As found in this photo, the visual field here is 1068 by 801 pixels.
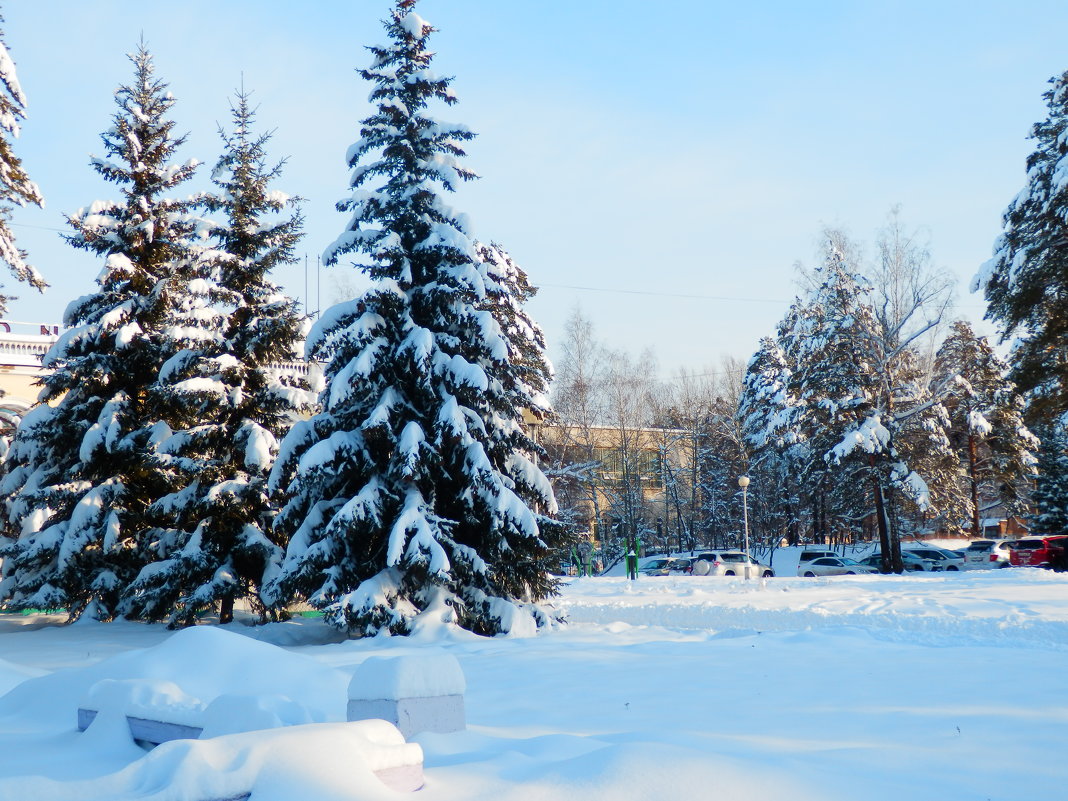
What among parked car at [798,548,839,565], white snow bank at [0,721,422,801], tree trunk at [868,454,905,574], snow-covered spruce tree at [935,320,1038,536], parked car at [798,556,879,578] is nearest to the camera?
white snow bank at [0,721,422,801]

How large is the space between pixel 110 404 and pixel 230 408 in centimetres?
332

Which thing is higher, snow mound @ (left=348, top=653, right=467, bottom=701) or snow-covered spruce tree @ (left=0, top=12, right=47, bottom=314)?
snow-covered spruce tree @ (left=0, top=12, right=47, bottom=314)

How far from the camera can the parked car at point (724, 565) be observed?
3730cm

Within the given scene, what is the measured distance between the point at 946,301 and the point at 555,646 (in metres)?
29.6

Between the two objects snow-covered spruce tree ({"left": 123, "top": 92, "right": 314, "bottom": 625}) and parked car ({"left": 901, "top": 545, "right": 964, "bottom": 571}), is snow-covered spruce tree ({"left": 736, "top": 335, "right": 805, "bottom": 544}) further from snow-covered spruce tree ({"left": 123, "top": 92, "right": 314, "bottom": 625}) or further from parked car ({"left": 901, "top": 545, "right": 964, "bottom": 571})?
snow-covered spruce tree ({"left": 123, "top": 92, "right": 314, "bottom": 625})

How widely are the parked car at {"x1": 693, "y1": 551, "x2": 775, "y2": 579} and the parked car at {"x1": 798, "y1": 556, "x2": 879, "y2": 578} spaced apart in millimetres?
1977

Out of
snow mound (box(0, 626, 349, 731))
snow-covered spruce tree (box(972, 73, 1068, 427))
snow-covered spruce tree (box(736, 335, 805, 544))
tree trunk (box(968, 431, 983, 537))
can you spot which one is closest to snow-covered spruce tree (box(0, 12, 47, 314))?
snow mound (box(0, 626, 349, 731))

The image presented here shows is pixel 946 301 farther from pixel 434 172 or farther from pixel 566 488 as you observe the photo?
pixel 434 172

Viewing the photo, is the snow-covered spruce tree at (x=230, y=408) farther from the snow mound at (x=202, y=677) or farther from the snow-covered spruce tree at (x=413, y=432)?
the snow mound at (x=202, y=677)

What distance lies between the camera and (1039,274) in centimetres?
2889

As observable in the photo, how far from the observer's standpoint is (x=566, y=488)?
5003 centimetres

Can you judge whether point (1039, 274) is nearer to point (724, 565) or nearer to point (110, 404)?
point (724, 565)

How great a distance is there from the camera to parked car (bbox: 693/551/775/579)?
37300 mm

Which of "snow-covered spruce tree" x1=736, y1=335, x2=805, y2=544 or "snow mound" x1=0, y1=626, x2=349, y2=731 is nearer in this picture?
"snow mound" x1=0, y1=626, x2=349, y2=731
